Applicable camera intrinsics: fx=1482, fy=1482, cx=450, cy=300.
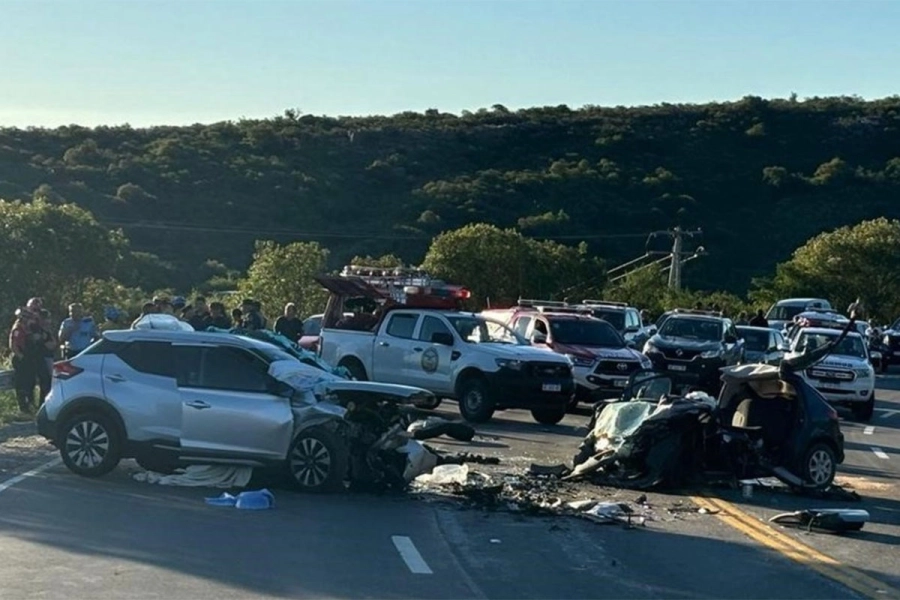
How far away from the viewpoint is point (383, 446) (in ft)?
50.4

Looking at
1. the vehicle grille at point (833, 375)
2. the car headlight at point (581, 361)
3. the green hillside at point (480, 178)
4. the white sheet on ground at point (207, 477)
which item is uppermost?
the green hillside at point (480, 178)

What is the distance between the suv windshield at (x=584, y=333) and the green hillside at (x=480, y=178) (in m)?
33.5

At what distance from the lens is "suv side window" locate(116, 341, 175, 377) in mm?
15836

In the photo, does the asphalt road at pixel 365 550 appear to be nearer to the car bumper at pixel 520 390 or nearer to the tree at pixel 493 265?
the car bumper at pixel 520 390

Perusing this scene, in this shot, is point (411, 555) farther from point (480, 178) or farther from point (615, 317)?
point (480, 178)

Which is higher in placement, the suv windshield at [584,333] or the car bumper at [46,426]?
the suv windshield at [584,333]

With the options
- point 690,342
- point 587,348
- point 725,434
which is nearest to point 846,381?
point 690,342

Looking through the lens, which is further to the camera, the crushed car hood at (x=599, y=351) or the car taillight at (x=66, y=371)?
the crushed car hood at (x=599, y=351)

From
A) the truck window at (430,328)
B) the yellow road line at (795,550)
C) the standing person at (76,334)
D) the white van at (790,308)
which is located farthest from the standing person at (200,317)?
the white van at (790,308)

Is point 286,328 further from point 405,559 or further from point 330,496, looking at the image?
point 405,559

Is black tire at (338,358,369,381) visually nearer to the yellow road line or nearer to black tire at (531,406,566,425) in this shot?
black tire at (531,406,566,425)

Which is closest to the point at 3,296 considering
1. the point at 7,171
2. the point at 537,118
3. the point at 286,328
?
the point at 286,328

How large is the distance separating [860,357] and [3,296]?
21.5 metres

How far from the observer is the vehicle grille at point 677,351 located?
104ft
